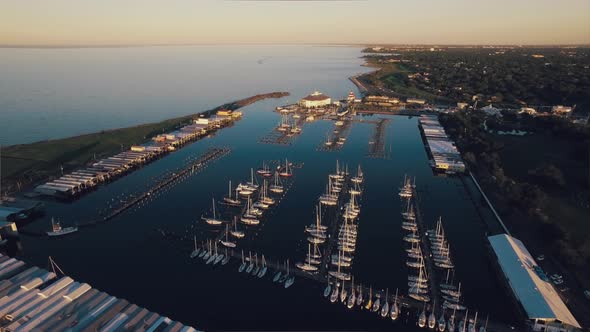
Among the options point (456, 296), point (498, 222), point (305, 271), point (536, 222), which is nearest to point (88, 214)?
point (305, 271)

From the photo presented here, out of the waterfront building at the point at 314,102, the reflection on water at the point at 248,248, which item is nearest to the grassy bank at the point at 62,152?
the reflection on water at the point at 248,248

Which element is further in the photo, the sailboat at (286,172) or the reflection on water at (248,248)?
the sailboat at (286,172)

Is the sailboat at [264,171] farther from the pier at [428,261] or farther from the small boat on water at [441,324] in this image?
the small boat on water at [441,324]

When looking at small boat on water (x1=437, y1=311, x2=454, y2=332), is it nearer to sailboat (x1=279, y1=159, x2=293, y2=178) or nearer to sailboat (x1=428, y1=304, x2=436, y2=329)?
sailboat (x1=428, y1=304, x2=436, y2=329)

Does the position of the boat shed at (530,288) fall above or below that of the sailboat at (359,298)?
above

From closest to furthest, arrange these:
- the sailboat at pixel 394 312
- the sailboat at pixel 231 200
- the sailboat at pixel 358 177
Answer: the sailboat at pixel 394 312 < the sailboat at pixel 231 200 < the sailboat at pixel 358 177

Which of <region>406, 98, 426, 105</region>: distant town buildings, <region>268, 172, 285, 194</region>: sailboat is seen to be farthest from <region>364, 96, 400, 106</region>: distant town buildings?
<region>268, 172, 285, 194</region>: sailboat

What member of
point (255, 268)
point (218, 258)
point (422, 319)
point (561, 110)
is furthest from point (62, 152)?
point (561, 110)
